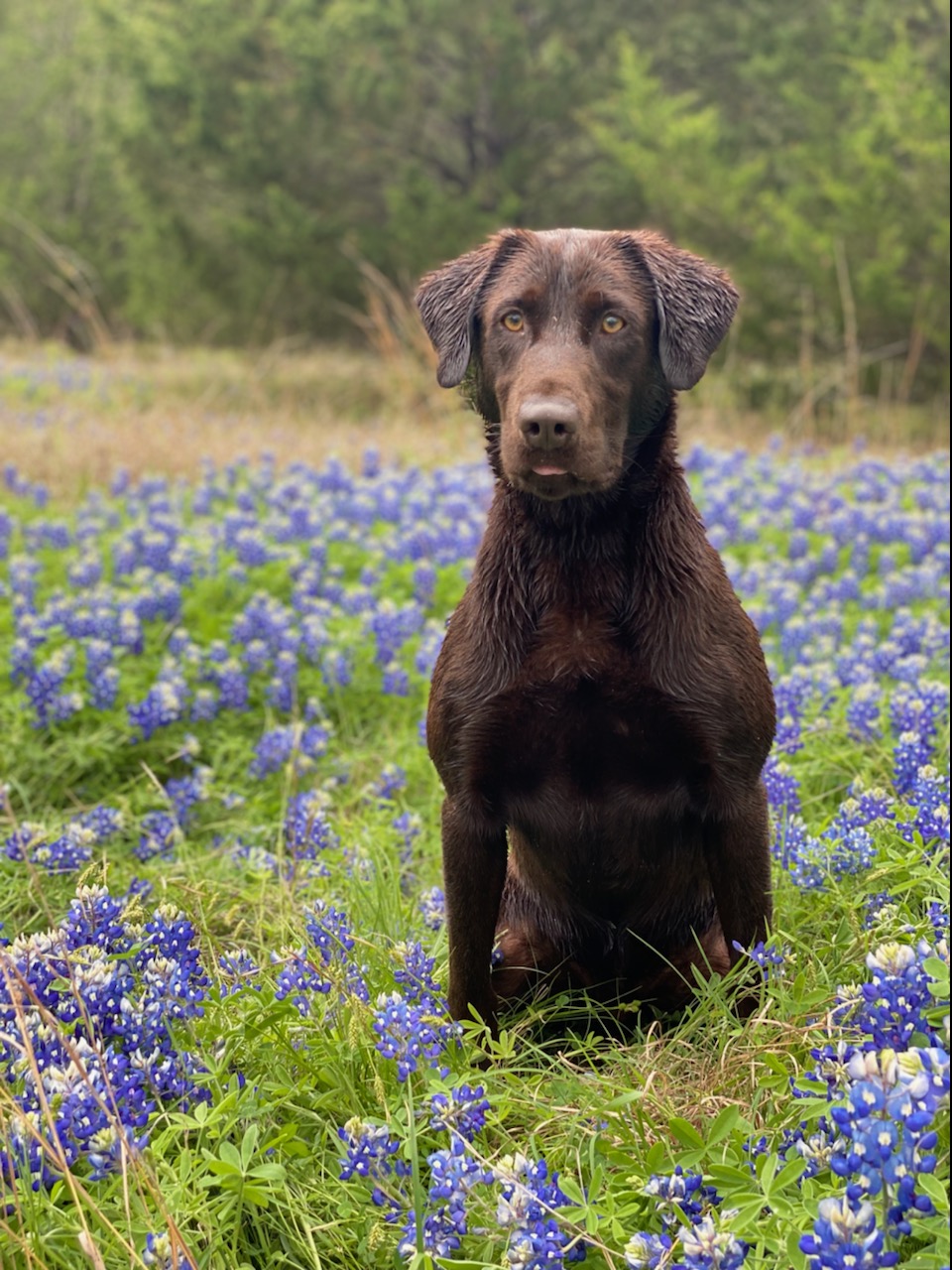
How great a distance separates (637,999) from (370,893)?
0.68 meters

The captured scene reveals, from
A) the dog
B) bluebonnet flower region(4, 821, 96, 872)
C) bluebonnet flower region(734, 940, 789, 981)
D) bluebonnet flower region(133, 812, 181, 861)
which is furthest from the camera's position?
bluebonnet flower region(133, 812, 181, 861)

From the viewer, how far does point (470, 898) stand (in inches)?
95.3

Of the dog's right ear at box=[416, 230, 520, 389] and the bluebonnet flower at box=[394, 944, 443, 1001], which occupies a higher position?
the dog's right ear at box=[416, 230, 520, 389]

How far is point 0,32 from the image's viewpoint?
26.0m

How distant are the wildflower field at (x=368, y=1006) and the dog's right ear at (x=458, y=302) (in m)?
1.16

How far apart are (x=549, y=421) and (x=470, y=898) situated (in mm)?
908

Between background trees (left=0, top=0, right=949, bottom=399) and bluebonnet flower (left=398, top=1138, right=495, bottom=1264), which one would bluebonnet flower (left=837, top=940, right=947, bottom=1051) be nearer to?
bluebonnet flower (left=398, top=1138, right=495, bottom=1264)

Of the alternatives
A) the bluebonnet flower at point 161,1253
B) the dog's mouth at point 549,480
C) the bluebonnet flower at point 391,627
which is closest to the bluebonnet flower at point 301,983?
the bluebonnet flower at point 161,1253

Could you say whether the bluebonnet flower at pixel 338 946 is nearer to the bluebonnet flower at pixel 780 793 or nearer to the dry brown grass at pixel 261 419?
the bluebonnet flower at pixel 780 793

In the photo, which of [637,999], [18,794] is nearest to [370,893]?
[637,999]

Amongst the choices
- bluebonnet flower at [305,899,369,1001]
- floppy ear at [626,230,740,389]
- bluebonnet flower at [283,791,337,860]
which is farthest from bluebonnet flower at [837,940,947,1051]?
bluebonnet flower at [283,791,337,860]

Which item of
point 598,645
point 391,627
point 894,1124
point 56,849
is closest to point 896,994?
point 894,1124

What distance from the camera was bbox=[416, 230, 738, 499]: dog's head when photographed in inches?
90.0

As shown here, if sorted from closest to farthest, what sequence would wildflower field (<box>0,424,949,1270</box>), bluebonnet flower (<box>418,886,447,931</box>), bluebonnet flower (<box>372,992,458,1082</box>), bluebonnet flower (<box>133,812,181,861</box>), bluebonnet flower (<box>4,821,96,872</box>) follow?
wildflower field (<box>0,424,949,1270</box>)
bluebonnet flower (<box>372,992,458,1082</box>)
bluebonnet flower (<box>418,886,447,931</box>)
bluebonnet flower (<box>4,821,96,872</box>)
bluebonnet flower (<box>133,812,181,861</box>)
